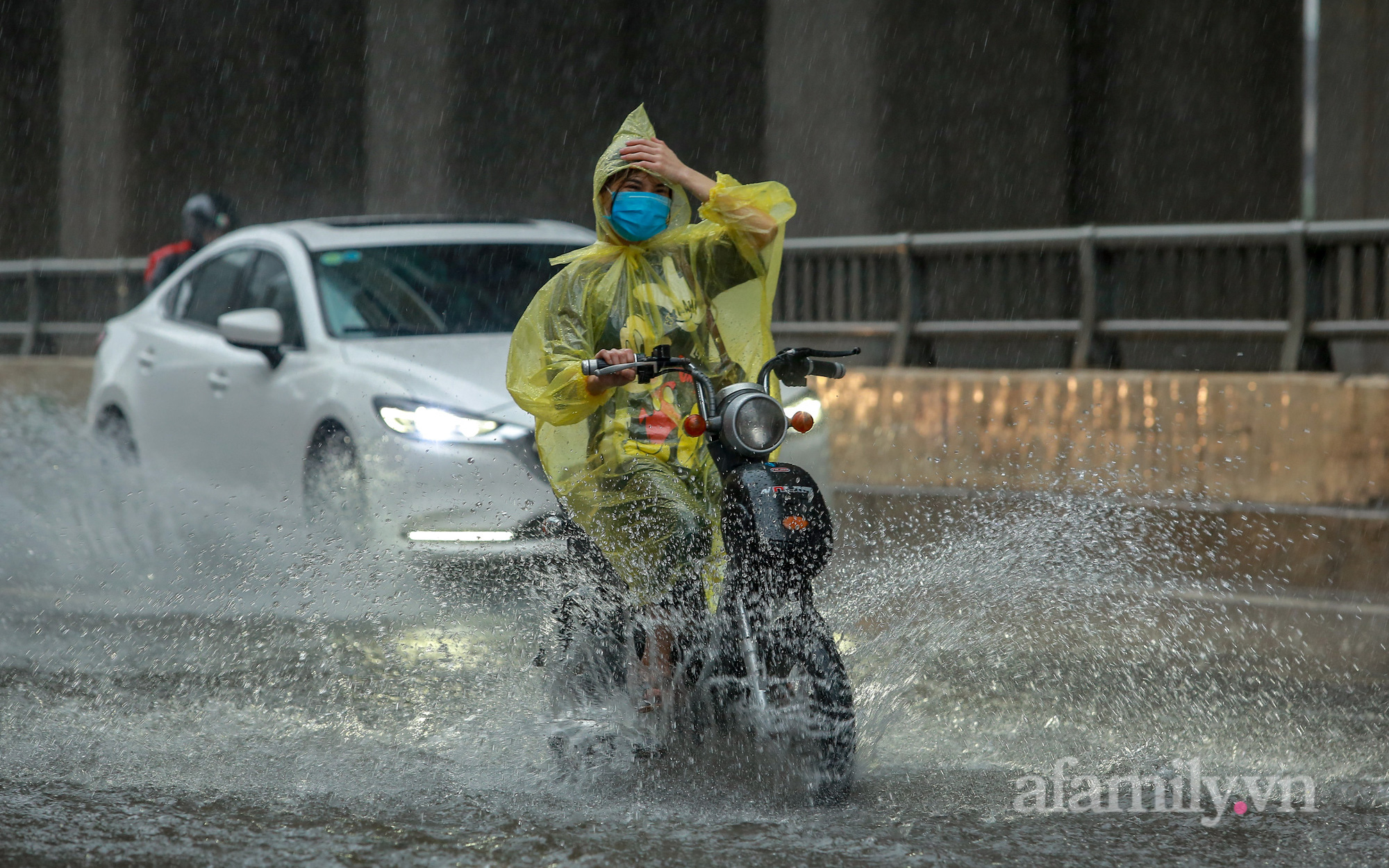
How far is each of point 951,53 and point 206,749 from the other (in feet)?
41.6

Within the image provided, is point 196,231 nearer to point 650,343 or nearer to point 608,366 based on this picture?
point 650,343

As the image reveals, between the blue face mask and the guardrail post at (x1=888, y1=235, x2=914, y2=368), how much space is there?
22.8ft

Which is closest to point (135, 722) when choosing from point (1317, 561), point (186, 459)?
point (186, 459)

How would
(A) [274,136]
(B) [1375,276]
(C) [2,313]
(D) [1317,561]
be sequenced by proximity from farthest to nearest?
(A) [274,136], (C) [2,313], (B) [1375,276], (D) [1317,561]

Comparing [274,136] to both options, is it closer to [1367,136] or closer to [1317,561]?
[1367,136]

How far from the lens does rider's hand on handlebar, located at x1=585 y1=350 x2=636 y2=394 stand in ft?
14.3

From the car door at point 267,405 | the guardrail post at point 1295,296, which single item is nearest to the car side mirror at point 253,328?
the car door at point 267,405

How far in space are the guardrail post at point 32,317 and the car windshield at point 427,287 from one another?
26.2ft

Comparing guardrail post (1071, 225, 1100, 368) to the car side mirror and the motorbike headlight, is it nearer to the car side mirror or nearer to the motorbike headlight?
the car side mirror

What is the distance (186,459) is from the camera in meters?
8.44

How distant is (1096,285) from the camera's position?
1059cm

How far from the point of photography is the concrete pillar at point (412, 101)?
1873 cm

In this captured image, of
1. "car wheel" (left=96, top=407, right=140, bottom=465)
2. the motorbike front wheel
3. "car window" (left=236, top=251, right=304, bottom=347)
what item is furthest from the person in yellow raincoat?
"car wheel" (left=96, top=407, right=140, bottom=465)

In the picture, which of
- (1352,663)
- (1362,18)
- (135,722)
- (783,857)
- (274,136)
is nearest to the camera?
(783,857)
